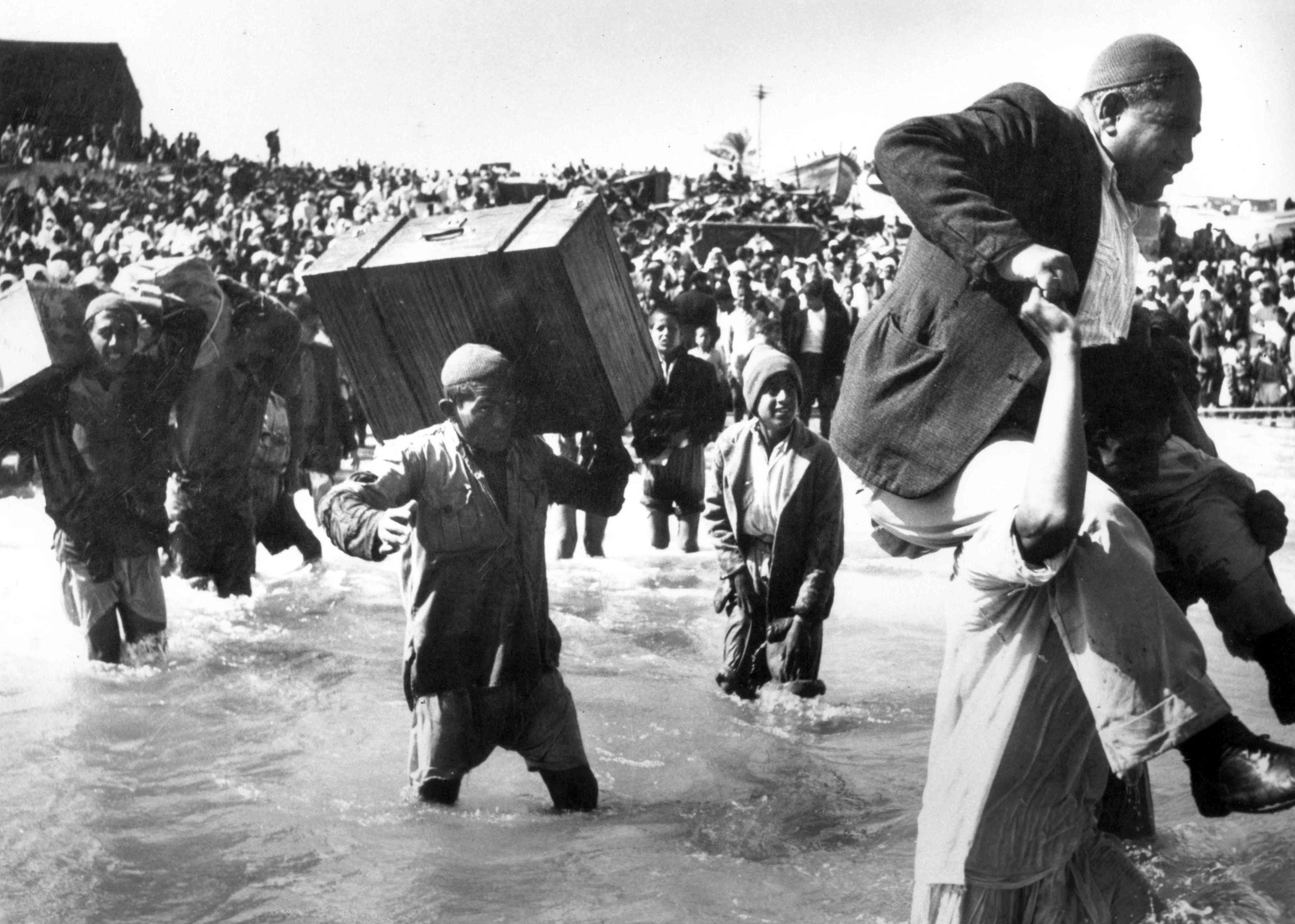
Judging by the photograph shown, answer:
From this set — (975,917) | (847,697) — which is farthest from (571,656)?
(975,917)

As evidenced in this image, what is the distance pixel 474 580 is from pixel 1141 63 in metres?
2.73

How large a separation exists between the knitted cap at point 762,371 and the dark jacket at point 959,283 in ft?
12.6

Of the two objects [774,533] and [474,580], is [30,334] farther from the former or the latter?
[774,533]

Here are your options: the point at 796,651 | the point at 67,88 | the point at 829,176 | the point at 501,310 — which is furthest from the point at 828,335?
the point at 829,176

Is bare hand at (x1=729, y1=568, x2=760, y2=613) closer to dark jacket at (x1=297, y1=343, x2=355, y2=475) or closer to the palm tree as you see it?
dark jacket at (x1=297, y1=343, x2=355, y2=475)

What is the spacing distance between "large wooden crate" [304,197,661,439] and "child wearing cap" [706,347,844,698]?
5.71 feet

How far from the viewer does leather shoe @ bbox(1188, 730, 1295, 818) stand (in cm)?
267

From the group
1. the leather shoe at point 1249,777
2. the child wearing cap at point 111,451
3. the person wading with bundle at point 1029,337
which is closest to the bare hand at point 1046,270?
the person wading with bundle at point 1029,337

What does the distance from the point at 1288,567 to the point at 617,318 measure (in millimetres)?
6679

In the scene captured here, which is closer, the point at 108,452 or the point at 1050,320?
the point at 1050,320

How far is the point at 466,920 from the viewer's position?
15.1 feet

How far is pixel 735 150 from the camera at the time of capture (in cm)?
4656

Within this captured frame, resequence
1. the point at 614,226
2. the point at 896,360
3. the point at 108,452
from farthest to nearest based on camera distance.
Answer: the point at 614,226 → the point at 108,452 → the point at 896,360

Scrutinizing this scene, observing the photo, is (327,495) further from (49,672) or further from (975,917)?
(49,672)
